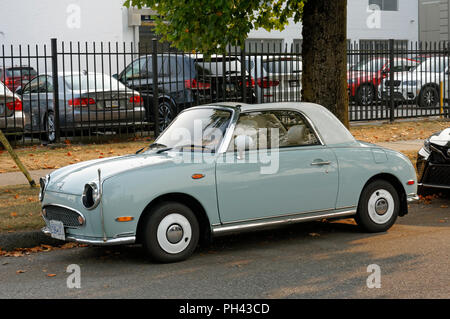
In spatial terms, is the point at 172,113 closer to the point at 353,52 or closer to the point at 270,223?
the point at 353,52

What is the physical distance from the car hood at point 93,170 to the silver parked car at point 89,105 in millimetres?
8334

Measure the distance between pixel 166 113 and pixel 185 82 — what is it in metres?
0.83

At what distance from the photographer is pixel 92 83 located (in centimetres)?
1596

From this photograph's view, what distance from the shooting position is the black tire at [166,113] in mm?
16625

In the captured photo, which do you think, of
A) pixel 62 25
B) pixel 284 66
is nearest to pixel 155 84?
pixel 284 66

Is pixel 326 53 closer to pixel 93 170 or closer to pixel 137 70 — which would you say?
pixel 93 170

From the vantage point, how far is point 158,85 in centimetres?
1680

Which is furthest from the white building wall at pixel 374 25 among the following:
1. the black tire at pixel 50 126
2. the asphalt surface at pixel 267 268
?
the asphalt surface at pixel 267 268

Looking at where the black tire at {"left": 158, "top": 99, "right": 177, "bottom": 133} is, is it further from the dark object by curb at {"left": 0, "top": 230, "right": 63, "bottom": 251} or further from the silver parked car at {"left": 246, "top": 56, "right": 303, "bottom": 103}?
the dark object by curb at {"left": 0, "top": 230, "right": 63, "bottom": 251}

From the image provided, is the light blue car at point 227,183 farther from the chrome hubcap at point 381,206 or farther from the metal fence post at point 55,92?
the metal fence post at point 55,92

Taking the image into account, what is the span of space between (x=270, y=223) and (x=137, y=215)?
1.41 metres

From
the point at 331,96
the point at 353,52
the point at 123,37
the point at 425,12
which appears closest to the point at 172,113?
the point at 353,52

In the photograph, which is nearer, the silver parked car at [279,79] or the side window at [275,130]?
the side window at [275,130]
